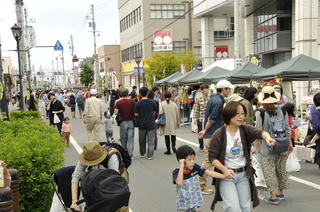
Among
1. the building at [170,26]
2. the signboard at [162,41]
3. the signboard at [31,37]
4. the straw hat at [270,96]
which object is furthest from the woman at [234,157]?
the building at [170,26]

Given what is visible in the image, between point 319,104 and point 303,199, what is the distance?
201 centimetres

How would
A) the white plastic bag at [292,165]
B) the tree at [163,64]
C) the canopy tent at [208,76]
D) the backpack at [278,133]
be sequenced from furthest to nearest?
the tree at [163,64] → the canopy tent at [208,76] → the white plastic bag at [292,165] → the backpack at [278,133]

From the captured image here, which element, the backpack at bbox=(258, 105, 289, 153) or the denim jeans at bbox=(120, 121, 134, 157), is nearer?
the backpack at bbox=(258, 105, 289, 153)

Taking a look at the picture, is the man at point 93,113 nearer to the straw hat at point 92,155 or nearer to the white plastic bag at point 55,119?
the white plastic bag at point 55,119

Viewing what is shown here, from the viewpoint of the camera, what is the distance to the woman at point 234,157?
421 centimetres

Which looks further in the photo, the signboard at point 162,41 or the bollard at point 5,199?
the signboard at point 162,41

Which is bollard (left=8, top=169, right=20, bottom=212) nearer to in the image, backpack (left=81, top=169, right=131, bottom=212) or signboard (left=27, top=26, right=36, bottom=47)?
backpack (left=81, top=169, right=131, bottom=212)

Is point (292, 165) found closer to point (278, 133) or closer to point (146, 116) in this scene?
point (278, 133)

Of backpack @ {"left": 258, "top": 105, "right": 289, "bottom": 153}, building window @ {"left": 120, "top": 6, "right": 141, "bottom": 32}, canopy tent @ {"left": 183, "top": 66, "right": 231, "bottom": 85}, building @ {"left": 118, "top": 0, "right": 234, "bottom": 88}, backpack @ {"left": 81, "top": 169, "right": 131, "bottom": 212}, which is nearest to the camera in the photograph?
backpack @ {"left": 81, "top": 169, "right": 131, "bottom": 212}

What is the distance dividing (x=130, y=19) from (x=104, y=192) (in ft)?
182

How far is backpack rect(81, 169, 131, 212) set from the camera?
340 centimetres

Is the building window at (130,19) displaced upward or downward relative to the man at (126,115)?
upward

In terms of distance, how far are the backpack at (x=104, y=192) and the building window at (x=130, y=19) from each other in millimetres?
49724

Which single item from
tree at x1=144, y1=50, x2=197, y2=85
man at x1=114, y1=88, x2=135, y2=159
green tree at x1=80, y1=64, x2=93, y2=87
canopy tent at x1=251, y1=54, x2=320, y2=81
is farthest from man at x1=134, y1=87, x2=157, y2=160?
green tree at x1=80, y1=64, x2=93, y2=87
